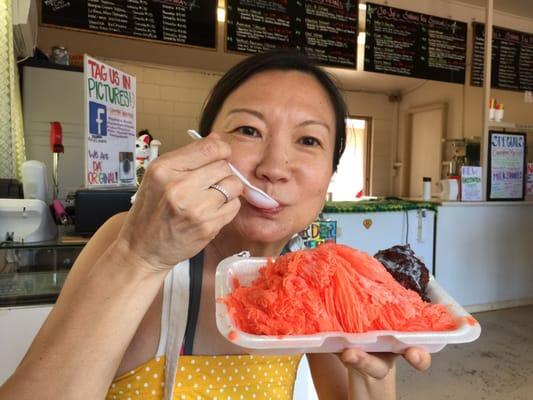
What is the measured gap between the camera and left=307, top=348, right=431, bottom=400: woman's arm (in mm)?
701

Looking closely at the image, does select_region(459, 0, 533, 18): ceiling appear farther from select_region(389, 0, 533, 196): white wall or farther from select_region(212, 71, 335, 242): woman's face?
select_region(212, 71, 335, 242): woman's face

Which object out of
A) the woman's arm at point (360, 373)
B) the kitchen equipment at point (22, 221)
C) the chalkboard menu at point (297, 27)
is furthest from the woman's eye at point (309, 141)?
the chalkboard menu at point (297, 27)

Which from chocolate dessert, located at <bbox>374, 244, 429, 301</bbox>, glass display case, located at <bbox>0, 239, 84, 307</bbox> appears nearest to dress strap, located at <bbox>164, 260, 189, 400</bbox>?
chocolate dessert, located at <bbox>374, 244, 429, 301</bbox>

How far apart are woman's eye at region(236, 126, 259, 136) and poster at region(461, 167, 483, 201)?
12.7 ft

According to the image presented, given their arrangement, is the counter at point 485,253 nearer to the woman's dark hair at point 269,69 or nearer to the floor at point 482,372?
the floor at point 482,372

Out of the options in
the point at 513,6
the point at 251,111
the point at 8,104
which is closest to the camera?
the point at 251,111

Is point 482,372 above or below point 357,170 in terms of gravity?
below

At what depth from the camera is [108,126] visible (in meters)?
2.07

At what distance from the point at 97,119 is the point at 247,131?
4.19 ft

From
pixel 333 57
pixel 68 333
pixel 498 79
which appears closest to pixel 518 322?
pixel 498 79

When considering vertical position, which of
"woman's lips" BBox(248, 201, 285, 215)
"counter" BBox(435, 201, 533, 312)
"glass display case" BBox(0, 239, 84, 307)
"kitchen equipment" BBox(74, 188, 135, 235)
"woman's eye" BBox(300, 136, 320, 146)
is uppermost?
"woman's eye" BBox(300, 136, 320, 146)

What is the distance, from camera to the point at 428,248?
4.16 meters

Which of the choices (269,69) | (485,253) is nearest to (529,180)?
(485,253)

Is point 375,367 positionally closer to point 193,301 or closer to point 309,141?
point 193,301
